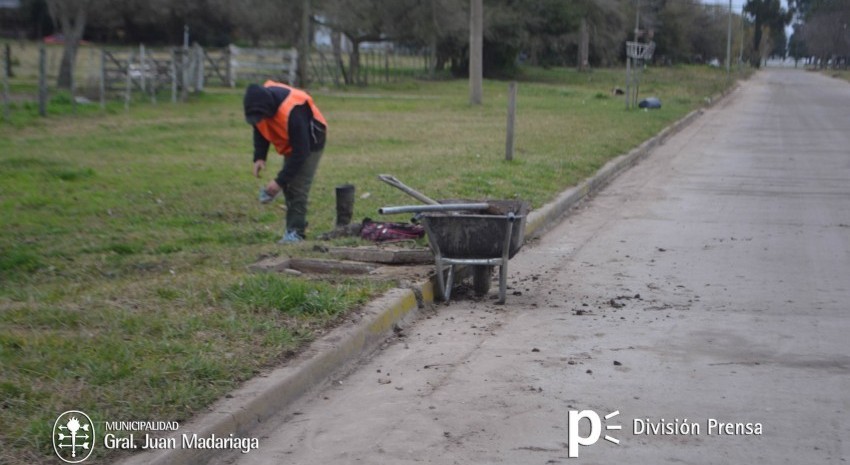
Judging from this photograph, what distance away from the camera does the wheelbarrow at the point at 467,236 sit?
8.20 m

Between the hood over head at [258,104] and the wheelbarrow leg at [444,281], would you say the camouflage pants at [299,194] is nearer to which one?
the hood over head at [258,104]

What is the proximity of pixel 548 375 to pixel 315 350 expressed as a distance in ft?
4.59

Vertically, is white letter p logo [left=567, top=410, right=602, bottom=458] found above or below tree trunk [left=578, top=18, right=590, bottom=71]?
below

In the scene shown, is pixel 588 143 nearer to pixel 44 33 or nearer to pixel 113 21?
pixel 113 21

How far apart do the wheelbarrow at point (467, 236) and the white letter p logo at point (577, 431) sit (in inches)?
102

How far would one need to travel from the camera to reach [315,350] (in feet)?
21.4

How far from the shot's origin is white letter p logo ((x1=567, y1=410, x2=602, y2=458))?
5.29 meters

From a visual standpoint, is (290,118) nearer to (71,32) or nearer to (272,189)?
(272,189)

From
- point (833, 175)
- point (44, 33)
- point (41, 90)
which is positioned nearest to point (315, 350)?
point (833, 175)
